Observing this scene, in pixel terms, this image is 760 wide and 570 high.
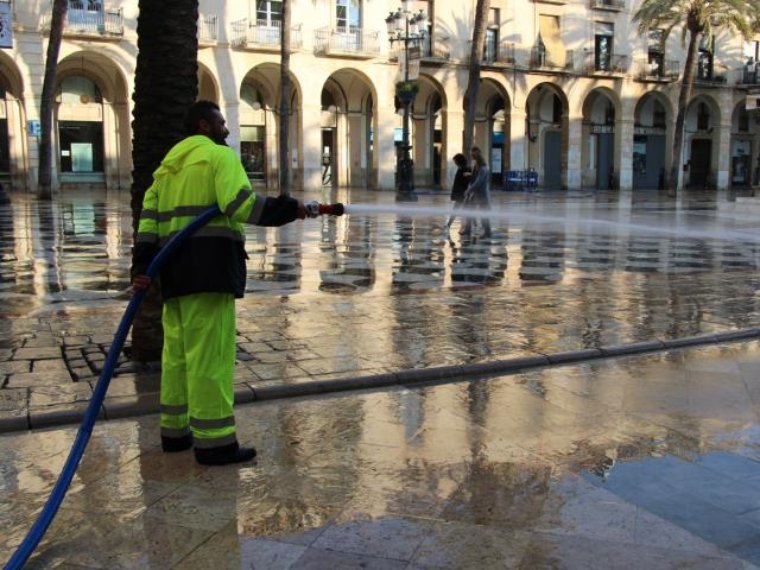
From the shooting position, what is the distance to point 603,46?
45781 mm

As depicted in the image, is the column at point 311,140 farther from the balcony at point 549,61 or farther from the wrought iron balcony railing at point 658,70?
the wrought iron balcony railing at point 658,70

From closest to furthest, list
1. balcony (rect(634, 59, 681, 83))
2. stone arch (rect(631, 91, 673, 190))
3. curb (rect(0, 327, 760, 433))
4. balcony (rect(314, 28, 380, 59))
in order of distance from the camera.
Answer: curb (rect(0, 327, 760, 433)) < balcony (rect(314, 28, 380, 59)) < balcony (rect(634, 59, 681, 83)) < stone arch (rect(631, 91, 673, 190))

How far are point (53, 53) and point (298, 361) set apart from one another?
23.9 metres

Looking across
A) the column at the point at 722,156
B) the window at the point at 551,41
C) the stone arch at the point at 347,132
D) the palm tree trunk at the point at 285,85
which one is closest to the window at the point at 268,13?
the palm tree trunk at the point at 285,85

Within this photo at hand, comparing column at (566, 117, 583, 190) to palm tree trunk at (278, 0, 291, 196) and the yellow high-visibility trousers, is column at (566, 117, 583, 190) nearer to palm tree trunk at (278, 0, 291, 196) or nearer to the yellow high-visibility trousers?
palm tree trunk at (278, 0, 291, 196)

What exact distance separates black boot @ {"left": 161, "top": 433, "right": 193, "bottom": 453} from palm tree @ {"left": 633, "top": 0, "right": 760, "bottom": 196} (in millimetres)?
38208

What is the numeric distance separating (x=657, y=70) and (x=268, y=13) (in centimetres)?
2379

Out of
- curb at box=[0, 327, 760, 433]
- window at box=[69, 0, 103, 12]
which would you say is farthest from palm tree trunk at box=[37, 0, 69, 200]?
curb at box=[0, 327, 760, 433]

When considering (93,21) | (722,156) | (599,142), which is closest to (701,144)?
(722,156)

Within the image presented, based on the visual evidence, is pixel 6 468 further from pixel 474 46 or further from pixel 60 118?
pixel 60 118

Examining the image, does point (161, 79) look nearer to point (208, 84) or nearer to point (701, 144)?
point (208, 84)

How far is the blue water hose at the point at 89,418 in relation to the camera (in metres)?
3.07

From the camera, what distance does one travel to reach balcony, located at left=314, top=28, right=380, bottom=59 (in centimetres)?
3750

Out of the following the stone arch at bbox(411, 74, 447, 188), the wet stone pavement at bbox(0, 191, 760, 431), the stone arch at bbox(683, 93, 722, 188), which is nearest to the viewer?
the wet stone pavement at bbox(0, 191, 760, 431)
